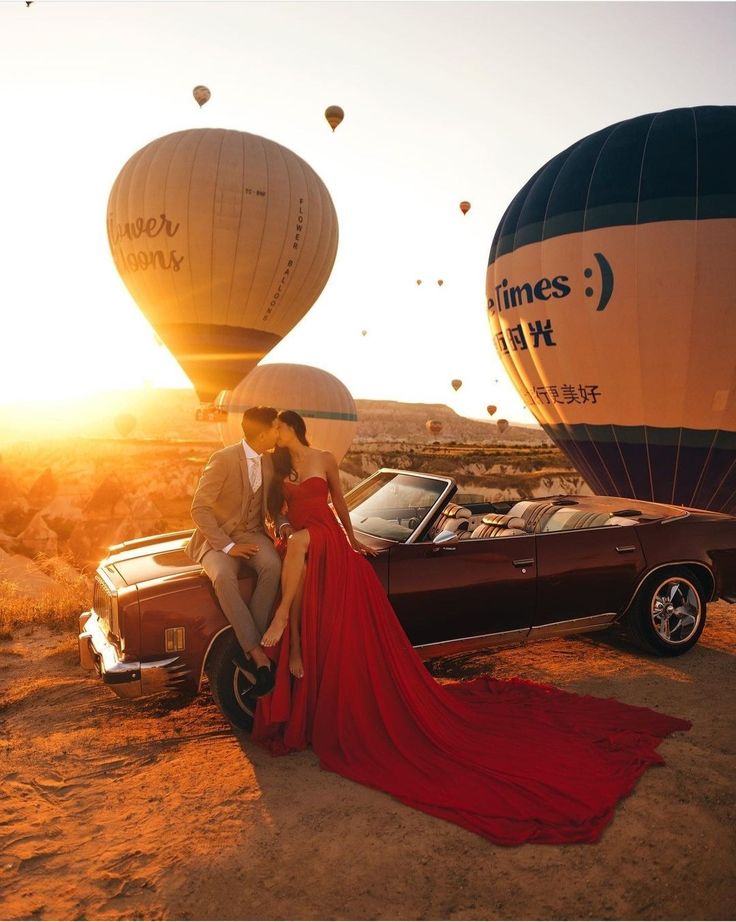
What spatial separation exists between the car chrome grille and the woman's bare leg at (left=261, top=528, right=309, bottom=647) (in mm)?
1124

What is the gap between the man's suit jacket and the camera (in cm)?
521

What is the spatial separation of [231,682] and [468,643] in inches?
81.3

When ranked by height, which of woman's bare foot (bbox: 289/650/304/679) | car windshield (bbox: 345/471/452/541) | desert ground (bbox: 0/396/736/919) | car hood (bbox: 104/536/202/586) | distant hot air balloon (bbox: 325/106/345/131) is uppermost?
distant hot air balloon (bbox: 325/106/345/131)

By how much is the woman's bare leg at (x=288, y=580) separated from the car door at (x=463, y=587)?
908mm

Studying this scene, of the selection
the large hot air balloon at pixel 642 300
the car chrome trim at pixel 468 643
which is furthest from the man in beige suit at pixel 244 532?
the large hot air balloon at pixel 642 300

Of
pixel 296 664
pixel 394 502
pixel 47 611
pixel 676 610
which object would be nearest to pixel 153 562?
pixel 296 664

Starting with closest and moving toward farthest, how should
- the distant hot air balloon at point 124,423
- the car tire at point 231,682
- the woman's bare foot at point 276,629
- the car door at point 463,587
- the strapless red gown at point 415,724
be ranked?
the strapless red gown at point 415,724
the woman's bare foot at point 276,629
the car tire at point 231,682
the car door at point 463,587
the distant hot air balloon at point 124,423

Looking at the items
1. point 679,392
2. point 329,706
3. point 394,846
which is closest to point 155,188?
point 679,392

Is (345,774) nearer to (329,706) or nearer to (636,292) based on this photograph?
(329,706)

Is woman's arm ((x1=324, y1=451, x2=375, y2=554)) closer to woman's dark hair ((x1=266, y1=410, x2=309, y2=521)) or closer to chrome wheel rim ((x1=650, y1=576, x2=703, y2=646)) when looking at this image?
woman's dark hair ((x1=266, y1=410, x2=309, y2=521))

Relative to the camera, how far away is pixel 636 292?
13648 millimetres

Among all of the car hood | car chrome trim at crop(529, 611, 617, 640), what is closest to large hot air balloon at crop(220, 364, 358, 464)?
the car hood

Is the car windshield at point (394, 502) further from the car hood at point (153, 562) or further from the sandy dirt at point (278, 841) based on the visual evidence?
the sandy dirt at point (278, 841)

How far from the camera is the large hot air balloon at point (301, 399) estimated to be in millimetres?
35406
